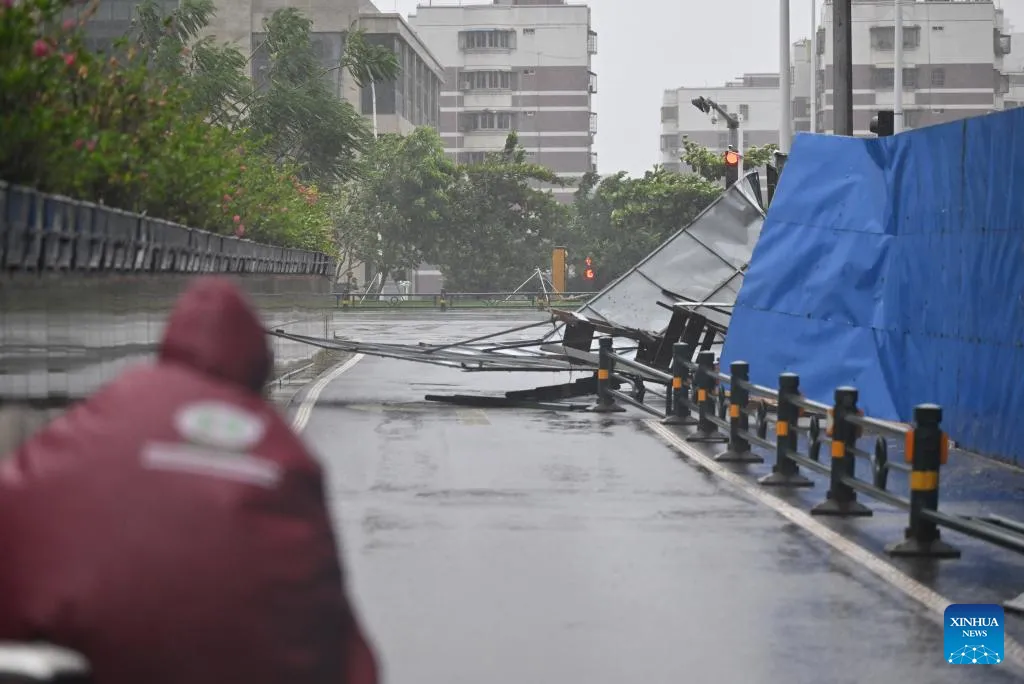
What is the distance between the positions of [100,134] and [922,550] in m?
7.72

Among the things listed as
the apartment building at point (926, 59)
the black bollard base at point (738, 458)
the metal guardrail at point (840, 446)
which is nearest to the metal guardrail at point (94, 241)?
the metal guardrail at point (840, 446)

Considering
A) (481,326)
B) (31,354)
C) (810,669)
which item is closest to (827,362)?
(31,354)

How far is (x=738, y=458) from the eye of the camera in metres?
17.8

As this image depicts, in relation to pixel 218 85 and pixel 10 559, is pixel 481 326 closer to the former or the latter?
pixel 218 85

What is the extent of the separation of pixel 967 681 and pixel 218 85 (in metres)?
34.1

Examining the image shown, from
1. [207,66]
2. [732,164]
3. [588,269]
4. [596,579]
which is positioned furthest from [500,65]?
[596,579]

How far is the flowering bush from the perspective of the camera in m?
12.3

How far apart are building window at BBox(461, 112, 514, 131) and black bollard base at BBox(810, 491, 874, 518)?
13884 centimetres

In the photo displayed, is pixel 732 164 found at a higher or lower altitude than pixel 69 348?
higher

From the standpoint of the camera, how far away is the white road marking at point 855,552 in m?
9.66

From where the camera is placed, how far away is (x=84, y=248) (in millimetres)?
13508

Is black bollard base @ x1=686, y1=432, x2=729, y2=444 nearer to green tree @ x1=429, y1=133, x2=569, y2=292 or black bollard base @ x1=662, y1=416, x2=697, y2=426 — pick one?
black bollard base @ x1=662, y1=416, x2=697, y2=426

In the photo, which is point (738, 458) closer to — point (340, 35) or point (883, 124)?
point (883, 124)

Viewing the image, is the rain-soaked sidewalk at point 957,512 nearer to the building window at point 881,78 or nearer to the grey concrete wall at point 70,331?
the grey concrete wall at point 70,331
